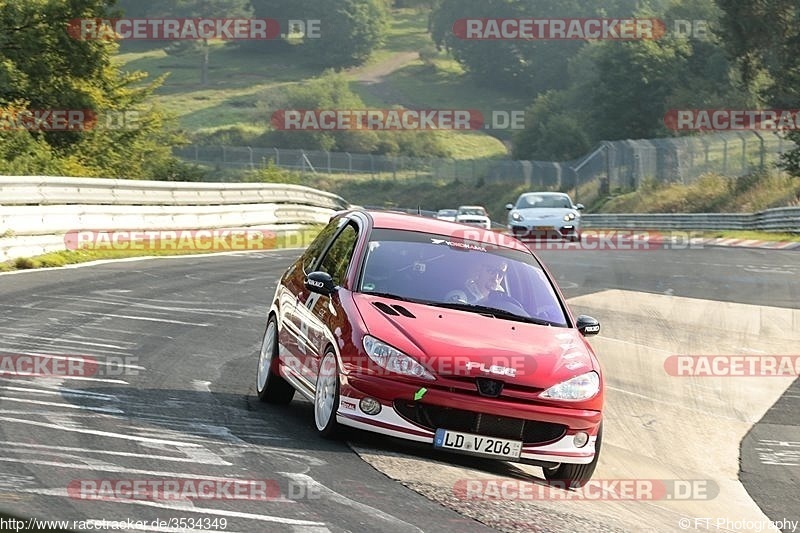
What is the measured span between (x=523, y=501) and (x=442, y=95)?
497ft

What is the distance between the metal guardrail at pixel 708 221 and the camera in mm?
39906

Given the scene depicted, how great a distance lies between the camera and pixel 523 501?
7465 millimetres

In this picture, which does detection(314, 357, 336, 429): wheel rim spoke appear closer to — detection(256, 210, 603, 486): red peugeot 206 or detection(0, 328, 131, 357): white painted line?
detection(256, 210, 603, 486): red peugeot 206

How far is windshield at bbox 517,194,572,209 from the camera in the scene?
3469 centimetres

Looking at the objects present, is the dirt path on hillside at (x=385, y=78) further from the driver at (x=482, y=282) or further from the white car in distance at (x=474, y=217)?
the driver at (x=482, y=282)

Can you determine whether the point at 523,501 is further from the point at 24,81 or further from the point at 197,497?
the point at 24,81

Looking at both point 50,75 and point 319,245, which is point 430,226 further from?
point 50,75

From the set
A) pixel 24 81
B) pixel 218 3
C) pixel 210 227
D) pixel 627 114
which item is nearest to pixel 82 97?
pixel 24 81

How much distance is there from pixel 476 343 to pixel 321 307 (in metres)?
1.32

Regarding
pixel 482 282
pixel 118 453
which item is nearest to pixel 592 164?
pixel 482 282

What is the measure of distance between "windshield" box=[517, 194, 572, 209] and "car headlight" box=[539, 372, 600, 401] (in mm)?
25893

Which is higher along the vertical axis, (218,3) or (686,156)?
(218,3)

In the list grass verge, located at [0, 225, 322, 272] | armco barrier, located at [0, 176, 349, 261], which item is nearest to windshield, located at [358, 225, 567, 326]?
grass verge, located at [0, 225, 322, 272]

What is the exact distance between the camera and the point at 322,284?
9.42m
